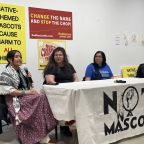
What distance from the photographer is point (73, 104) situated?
2.85 m

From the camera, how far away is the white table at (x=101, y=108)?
2.85 meters

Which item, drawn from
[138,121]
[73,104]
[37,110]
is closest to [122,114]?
[138,121]

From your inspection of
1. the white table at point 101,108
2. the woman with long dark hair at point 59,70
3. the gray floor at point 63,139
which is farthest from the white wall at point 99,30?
the white table at point 101,108

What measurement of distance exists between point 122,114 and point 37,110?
952 millimetres

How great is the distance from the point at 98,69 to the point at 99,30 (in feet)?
2.77

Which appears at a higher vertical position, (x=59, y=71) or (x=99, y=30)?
(x=99, y=30)

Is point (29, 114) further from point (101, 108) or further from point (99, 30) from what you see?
point (99, 30)

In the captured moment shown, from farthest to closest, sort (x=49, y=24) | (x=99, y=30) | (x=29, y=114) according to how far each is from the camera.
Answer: (x=99, y=30) → (x=49, y=24) → (x=29, y=114)

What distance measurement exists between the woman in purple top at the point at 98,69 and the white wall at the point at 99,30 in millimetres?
344

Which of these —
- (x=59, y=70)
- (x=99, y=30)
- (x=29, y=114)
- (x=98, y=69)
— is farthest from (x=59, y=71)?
(x=99, y=30)

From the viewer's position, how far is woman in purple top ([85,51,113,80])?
4.47 m

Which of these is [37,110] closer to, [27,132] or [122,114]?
[27,132]

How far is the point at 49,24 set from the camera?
14.6 feet

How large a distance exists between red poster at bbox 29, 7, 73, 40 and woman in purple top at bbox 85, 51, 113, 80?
0.56 meters
